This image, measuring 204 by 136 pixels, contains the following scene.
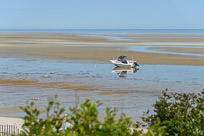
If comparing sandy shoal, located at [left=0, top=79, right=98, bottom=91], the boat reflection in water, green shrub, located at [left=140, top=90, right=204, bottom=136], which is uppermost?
the boat reflection in water

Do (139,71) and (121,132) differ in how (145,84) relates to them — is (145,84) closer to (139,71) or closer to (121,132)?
(139,71)

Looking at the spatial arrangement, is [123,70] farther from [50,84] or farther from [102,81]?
[50,84]

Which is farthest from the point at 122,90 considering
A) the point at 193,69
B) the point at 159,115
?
the point at 159,115

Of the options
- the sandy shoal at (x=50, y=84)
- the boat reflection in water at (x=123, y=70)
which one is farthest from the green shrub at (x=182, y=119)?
the boat reflection in water at (x=123, y=70)

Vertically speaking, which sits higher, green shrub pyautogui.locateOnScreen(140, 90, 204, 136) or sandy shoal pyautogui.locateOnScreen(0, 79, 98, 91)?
sandy shoal pyautogui.locateOnScreen(0, 79, 98, 91)

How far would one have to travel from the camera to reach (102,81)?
119 feet

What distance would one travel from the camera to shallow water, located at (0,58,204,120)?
27062 millimetres

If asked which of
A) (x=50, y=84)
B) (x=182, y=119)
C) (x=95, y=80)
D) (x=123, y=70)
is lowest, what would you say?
(x=182, y=119)

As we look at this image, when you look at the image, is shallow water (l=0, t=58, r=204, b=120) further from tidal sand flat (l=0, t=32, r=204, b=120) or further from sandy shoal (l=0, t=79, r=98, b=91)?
Result: sandy shoal (l=0, t=79, r=98, b=91)

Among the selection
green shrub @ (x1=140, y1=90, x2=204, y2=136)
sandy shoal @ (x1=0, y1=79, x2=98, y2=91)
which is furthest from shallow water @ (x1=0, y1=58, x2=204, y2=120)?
green shrub @ (x1=140, y1=90, x2=204, y2=136)

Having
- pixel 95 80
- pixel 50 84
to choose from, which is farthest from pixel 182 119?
pixel 95 80

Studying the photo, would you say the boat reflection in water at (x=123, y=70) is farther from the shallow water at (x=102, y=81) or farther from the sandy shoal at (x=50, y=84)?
the sandy shoal at (x=50, y=84)

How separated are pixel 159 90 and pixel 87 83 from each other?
22.2 ft

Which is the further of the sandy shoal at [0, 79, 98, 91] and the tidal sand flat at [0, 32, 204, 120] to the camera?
the sandy shoal at [0, 79, 98, 91]
